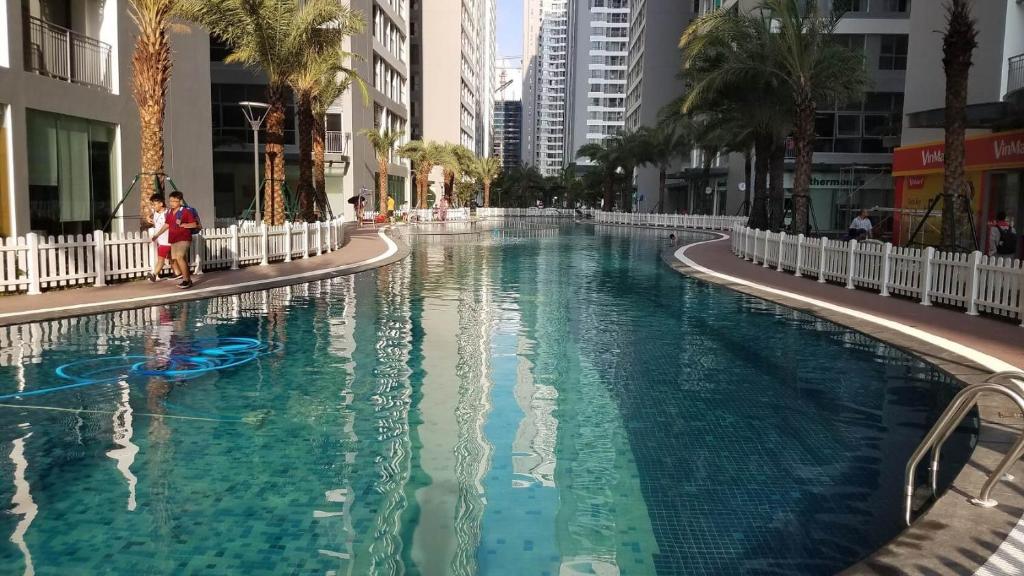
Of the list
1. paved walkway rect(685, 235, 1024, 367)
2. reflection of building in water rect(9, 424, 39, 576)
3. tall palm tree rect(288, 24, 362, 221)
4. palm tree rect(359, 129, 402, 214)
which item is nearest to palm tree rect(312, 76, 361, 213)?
tall palm tree rect(288, 24, 362, 221)

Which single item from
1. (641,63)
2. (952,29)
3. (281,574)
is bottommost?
(281,574)

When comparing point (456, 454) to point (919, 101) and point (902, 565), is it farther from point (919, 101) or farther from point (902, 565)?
point (919, 101)

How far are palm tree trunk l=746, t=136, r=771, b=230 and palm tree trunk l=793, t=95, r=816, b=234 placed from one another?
9080 mm

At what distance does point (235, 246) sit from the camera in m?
21.1

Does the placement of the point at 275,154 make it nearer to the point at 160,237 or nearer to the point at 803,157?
the point at 160,237

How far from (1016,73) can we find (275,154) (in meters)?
23.7

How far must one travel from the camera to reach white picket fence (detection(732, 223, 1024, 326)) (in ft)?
47.0

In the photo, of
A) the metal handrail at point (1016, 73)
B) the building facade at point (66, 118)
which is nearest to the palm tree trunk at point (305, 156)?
the building facade at point (66, 118)

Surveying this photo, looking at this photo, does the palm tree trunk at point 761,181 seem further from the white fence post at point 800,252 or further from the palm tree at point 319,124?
the palm tree at point 319,124

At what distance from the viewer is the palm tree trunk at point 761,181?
36375 mm

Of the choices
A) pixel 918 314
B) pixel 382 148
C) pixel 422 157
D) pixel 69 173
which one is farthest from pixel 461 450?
pixel 422 157

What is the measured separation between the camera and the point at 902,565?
443 centimetres

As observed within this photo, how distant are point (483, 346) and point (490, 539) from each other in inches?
251

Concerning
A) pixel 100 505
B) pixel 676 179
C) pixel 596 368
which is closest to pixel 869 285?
pixel 596 368
